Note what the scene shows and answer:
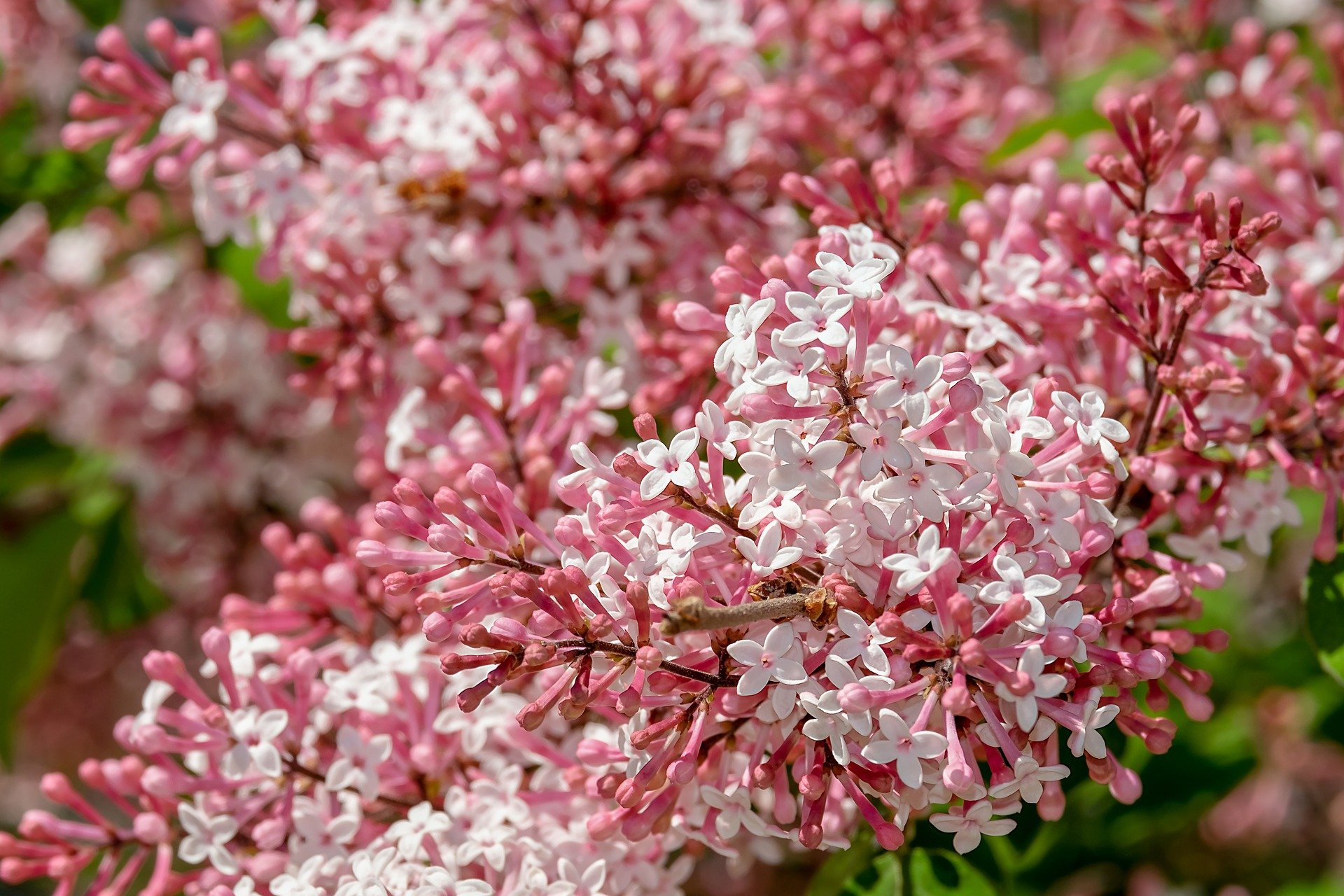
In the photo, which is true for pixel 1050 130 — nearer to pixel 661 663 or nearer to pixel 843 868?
pixel 843 868

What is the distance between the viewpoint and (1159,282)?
1.35 metres

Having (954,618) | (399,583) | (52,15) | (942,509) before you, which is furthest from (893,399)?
(52,15)

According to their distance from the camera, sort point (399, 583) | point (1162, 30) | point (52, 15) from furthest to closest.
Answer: point (52, 15)
point (1162, 30)
point (399, 583)

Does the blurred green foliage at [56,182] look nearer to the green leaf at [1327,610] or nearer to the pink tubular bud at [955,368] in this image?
the pink tubular bud at [955,368]

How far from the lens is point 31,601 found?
2877 mm

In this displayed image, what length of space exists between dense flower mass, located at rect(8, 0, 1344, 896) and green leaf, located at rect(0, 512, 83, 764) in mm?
485

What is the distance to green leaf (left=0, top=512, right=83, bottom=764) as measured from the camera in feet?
8.80

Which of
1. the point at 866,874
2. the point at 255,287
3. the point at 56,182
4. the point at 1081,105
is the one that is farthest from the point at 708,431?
the point at 56,182

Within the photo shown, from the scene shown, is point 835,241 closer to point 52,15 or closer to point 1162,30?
point 1162,30

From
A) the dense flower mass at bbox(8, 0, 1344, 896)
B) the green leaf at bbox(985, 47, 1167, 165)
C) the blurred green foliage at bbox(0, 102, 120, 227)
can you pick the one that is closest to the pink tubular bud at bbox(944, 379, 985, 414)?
the dense flower mass at bbox(8, 0, 1344, 896)

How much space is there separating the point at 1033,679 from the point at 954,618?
10 centimetres

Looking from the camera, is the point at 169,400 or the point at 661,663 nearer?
Result: the point at 661,663

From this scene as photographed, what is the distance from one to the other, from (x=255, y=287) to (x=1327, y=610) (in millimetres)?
2142

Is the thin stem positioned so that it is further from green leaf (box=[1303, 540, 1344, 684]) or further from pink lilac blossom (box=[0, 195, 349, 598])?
pink lilac blossom (box=[0, 195, 349, 598])
